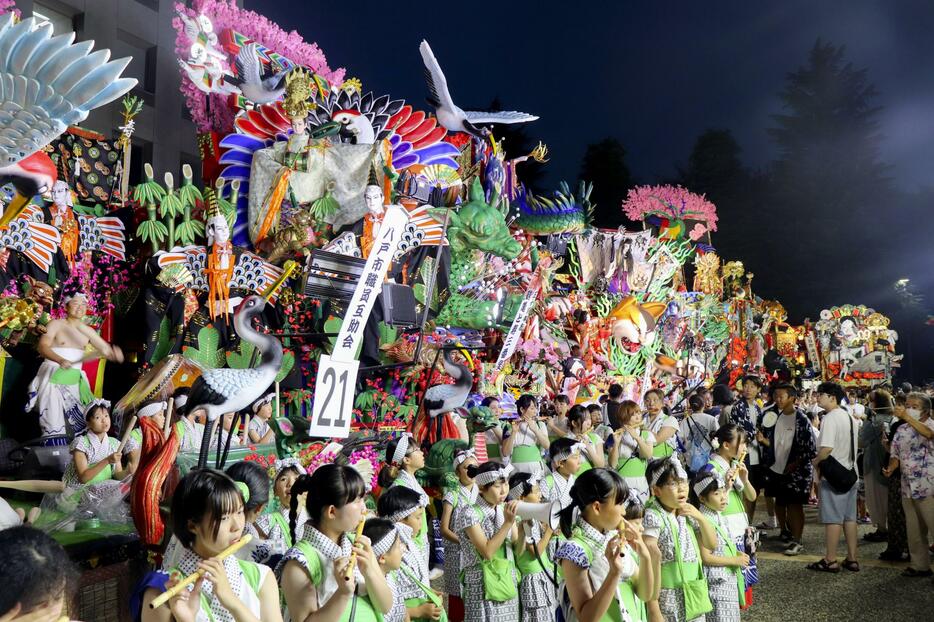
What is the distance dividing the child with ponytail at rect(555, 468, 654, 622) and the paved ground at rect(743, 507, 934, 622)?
327cm

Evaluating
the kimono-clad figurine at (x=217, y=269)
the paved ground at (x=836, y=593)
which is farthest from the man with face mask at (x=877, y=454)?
the kimono-clad figurine at (x=217, y=269)

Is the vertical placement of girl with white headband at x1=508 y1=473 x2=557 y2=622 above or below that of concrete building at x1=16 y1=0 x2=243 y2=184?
below

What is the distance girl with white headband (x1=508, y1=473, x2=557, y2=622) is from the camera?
176 inches

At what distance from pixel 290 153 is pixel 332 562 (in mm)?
7648

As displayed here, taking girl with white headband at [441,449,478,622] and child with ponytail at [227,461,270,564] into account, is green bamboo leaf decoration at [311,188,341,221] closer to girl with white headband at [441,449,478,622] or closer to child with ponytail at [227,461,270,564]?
girl with white headband at [441,449,478,622]

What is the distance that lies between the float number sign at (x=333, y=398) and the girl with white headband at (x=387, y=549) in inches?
60.9

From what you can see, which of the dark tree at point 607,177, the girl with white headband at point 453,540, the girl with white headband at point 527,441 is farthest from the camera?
the dark tree at point 607,177

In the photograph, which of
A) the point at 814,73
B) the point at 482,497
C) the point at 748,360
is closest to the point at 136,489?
the point at 482,497

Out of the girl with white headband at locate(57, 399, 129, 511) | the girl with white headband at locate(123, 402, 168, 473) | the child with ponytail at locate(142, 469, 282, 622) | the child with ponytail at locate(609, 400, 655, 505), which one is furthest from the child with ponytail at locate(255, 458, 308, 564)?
the child with ponytail at locate(609, 400, 655, 505)

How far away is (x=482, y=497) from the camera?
4.77 meters

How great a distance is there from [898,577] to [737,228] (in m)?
34.1

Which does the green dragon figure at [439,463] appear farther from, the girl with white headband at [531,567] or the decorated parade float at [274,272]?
the girl with white headband at [531,567]

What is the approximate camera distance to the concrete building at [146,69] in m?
18.3

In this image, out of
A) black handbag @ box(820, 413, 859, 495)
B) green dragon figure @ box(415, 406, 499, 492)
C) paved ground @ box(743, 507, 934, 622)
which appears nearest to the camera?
paved ground @ box(743, 507, 934, 622)
